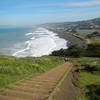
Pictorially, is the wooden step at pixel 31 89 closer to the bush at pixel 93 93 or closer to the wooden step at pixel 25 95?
the wooden step at pixel 25 95

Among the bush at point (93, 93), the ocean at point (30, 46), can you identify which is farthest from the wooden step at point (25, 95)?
the ocean at point (30, 46)

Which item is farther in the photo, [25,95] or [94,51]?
[94,51]

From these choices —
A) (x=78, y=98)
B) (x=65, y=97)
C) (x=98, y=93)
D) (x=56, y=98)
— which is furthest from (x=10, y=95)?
(x=98, y=93)

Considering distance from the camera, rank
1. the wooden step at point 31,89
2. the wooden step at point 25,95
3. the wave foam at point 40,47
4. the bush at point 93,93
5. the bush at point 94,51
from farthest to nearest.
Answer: the wave foam at point 40,47
the bush at point 94,51
the bush at point 93,93
the wooden step at point 31,89
the wooden step at point 25,95

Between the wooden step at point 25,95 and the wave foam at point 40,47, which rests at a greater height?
the wooden step at point 25,95

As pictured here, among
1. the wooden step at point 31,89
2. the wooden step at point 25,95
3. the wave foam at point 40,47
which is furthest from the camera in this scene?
the wave foam at point 40,47

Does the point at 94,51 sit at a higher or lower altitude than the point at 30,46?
higher

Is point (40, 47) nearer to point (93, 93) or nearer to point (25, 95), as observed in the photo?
point (93, 93)

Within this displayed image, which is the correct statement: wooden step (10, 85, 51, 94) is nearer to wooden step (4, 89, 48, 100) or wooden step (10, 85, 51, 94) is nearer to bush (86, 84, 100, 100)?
wooden step (4, 89, 48, 100)

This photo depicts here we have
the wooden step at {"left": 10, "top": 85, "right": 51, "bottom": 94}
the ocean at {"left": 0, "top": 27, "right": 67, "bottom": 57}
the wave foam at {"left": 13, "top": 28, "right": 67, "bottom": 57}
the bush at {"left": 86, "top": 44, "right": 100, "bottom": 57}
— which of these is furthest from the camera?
the ocean at {"left": 0, "top": 27, "right": 67, "bottom": 57}

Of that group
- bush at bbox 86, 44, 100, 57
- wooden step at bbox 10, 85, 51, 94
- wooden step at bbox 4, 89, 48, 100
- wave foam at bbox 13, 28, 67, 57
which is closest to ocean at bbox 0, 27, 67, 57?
wave foam at bbox 13, 28, 67, 57

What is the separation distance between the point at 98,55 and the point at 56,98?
1312 inches

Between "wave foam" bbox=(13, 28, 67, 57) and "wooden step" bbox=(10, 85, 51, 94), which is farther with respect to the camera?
"wave foam" bbox=(13, 28, 67, 57)

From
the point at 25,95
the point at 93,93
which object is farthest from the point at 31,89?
the point at 93,93
